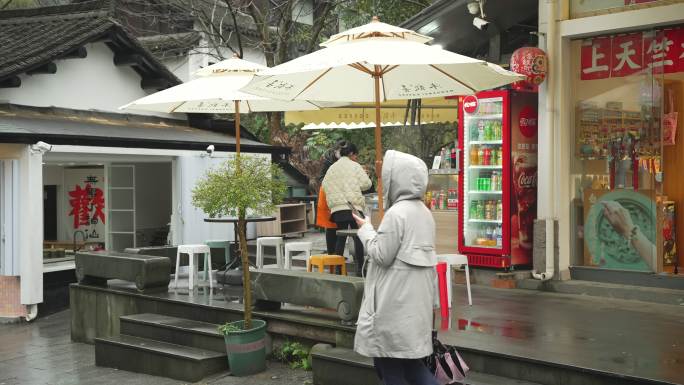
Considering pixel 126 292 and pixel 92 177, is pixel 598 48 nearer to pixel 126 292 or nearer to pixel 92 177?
pixel 126 292

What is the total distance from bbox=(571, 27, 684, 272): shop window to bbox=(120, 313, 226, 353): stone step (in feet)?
14.8

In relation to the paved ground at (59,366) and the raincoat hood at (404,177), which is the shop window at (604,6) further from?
the paved ground at (59,366)

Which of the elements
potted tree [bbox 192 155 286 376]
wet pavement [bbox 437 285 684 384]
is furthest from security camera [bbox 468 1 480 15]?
potted tree [bbox 192 155 286 376]

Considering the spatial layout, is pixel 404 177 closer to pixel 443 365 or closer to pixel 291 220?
pixel 443 365

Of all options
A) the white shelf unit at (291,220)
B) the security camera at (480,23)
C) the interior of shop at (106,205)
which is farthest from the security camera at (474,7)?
the white shelf unit at (291,220)

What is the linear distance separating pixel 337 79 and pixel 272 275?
2064 mm

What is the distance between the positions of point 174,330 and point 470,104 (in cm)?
465

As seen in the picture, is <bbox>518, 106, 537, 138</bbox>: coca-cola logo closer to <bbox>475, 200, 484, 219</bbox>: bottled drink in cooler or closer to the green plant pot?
<bbox>475, 200, 484, 219</bbox>: bottled drink in cooler

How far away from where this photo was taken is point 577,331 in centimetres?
709

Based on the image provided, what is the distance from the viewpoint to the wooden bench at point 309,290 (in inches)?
282

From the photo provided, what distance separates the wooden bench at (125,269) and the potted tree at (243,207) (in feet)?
6.05

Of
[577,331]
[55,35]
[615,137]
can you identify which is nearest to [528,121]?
[615,137]

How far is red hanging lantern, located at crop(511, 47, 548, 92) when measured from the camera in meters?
9.26

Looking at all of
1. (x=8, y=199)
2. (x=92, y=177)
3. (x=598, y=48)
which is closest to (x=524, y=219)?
(x=598, y=48)
